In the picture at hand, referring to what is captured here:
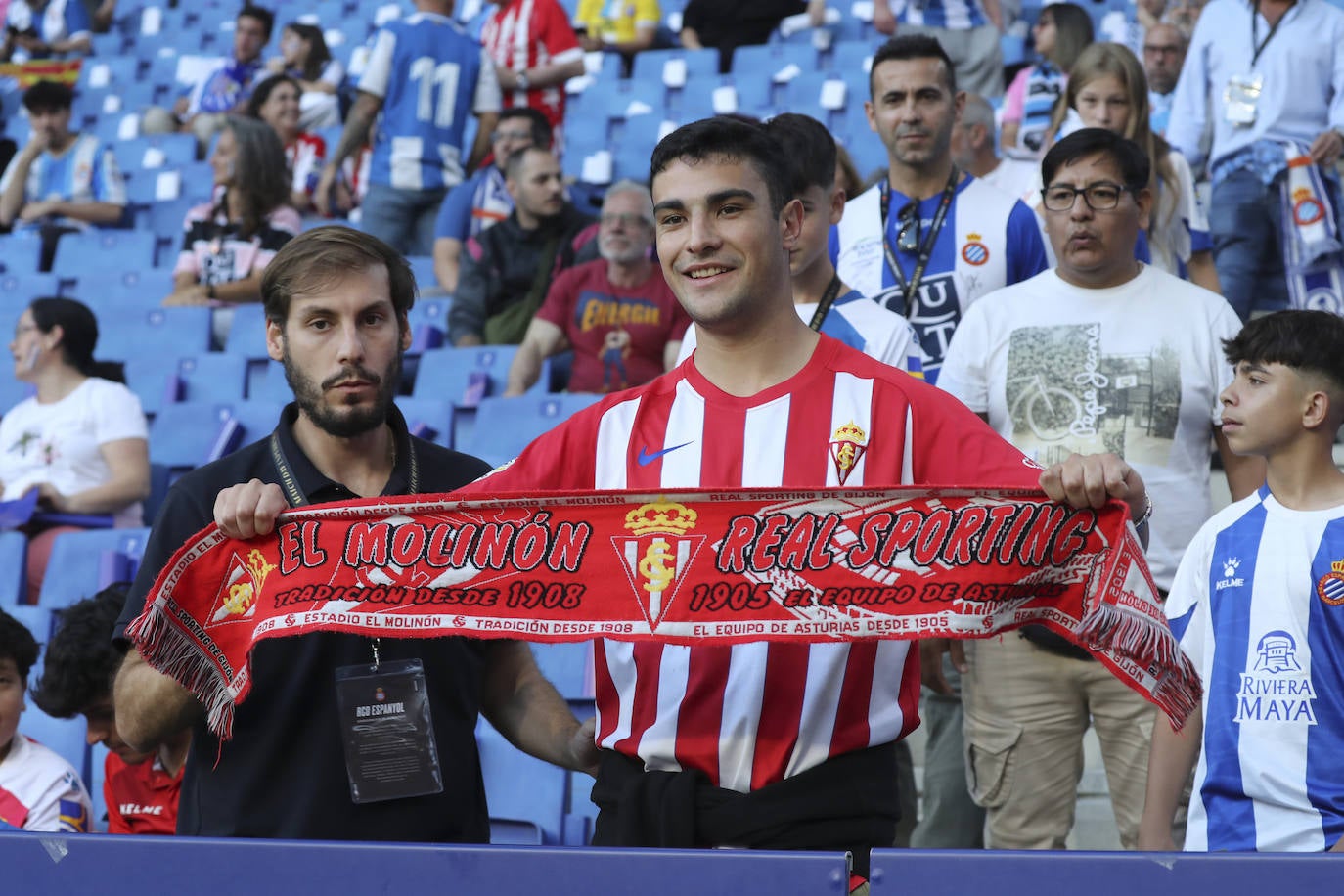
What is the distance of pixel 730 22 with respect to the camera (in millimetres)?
10484

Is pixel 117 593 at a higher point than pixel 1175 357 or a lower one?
lower

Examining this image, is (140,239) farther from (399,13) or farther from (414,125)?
(399,13)

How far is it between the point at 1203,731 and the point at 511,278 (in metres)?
4.52

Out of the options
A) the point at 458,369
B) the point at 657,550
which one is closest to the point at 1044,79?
the point at 458,369

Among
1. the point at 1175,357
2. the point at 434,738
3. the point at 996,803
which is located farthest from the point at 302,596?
the point at 1175,357

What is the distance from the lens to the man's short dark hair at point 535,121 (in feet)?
24.5

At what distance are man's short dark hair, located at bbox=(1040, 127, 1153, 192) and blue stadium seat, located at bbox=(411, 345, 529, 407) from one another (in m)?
3.08

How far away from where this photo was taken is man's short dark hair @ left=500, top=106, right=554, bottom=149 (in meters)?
7.47

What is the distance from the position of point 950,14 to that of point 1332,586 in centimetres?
637

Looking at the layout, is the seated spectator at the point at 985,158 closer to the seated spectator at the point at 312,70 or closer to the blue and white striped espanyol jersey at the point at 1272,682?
the blue and white striped espanyol jersey at the point at 1272,682

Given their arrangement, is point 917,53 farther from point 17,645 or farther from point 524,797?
point 17,645

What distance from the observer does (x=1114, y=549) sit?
92.1 inches

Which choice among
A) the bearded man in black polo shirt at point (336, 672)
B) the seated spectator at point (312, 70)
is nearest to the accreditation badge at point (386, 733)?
the bearded man in black polo shirt at point (336, 672)

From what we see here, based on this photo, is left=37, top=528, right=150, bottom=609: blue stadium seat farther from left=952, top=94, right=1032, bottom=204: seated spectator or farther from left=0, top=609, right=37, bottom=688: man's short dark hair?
left=952, top=94, right=1032, bottom=204: seated spectator
